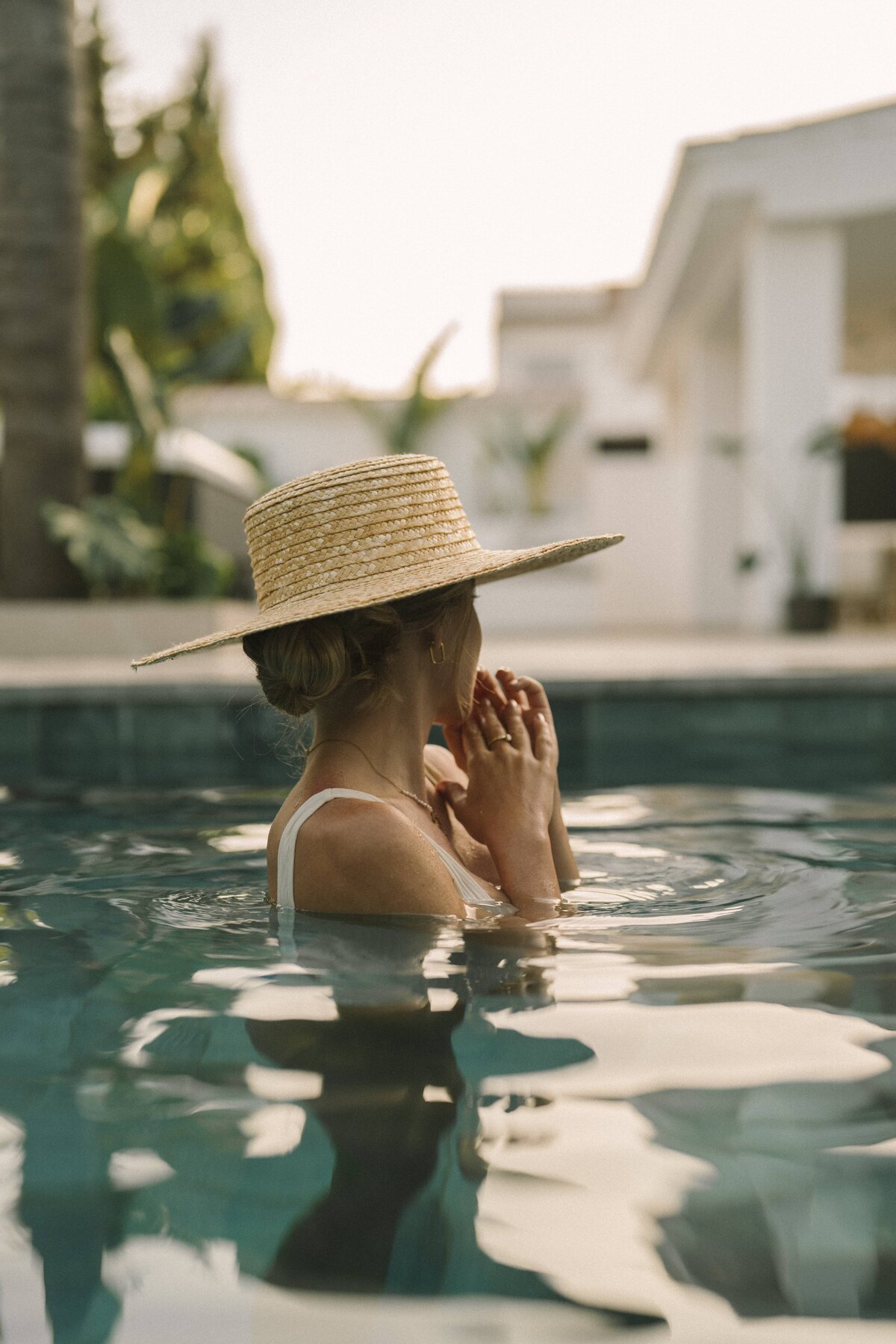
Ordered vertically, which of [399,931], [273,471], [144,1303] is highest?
[273,471]

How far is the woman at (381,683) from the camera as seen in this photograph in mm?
2502

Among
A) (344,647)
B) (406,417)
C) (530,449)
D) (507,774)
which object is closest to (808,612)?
(530,449)

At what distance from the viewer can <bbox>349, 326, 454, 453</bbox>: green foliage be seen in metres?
17.8

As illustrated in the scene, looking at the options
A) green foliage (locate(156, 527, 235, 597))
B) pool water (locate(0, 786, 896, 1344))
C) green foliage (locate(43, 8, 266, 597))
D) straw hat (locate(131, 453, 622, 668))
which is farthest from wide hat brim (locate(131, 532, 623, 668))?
green foliage (locate(156, 527, 235, 597))

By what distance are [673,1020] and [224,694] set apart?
392 centimetres

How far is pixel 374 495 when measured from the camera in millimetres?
2602

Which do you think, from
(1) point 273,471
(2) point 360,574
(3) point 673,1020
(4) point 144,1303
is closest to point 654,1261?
(4) point 144,1303

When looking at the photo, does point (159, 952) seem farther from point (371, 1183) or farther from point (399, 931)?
point (371, 1183)

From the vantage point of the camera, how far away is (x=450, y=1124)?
6.01ft

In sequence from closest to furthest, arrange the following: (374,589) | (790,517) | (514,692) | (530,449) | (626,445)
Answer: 1. (374,589)
2. (514,692)
3. (790,517)
4. (530,449)
5. (626,445)

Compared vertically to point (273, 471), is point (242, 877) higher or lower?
lower

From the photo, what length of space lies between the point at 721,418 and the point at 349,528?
48.6 ft

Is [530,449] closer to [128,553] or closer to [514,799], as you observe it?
[128,553]

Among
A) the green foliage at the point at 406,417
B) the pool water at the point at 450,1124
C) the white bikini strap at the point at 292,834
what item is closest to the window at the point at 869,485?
the green foliage at the point at 406,417
